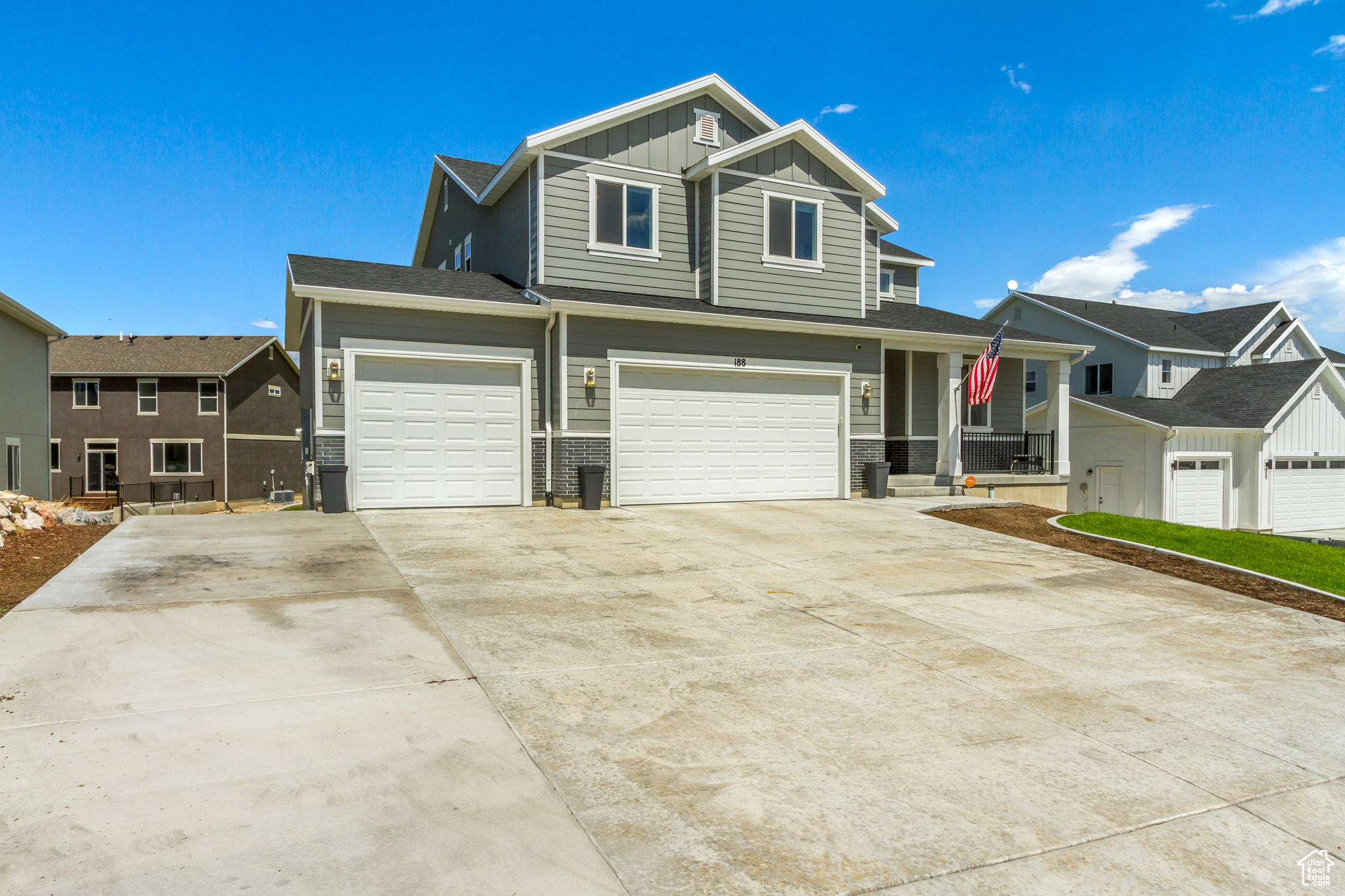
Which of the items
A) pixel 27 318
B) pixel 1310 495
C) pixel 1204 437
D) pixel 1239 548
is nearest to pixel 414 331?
pixel 1239 548

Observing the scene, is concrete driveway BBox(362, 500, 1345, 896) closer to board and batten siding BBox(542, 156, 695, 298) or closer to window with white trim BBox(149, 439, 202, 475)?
board and batten siding BBox(542, 156, 695, 298)

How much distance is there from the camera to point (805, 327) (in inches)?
570

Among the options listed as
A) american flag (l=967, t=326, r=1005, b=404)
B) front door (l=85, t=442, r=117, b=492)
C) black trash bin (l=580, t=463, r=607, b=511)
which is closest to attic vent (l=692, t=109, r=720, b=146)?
american flag (l=967, t=326, r=1005, b=404)

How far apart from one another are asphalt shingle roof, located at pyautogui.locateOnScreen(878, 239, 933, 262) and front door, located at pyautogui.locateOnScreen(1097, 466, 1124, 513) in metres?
9.20

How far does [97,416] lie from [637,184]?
29116 mm

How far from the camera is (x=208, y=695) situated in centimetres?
418

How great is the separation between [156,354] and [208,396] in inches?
128

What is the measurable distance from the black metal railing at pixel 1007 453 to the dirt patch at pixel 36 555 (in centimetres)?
1570

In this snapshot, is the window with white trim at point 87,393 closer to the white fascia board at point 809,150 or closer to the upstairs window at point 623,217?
the upstairs window at point 623,217

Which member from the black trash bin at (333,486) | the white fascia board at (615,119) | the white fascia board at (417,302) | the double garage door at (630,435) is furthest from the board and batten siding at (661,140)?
the black trash bin at (333,486)

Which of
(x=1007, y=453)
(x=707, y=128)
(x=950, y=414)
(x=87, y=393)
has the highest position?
(x=707, y=128)

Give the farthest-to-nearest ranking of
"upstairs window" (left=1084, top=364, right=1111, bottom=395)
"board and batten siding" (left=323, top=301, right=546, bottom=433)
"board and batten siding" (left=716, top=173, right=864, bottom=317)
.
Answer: "upstairs window" (left=1084, top=364, right=1111, bottom=395) → "board and batten siding" (left=716, top=173, right=864, bottom=317) → "board and batten siding" (left=323, top=301, right=546, bottom=433)

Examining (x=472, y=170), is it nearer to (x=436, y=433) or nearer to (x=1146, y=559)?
(x=436, y=433)

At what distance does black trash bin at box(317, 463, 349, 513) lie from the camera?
455 inches
